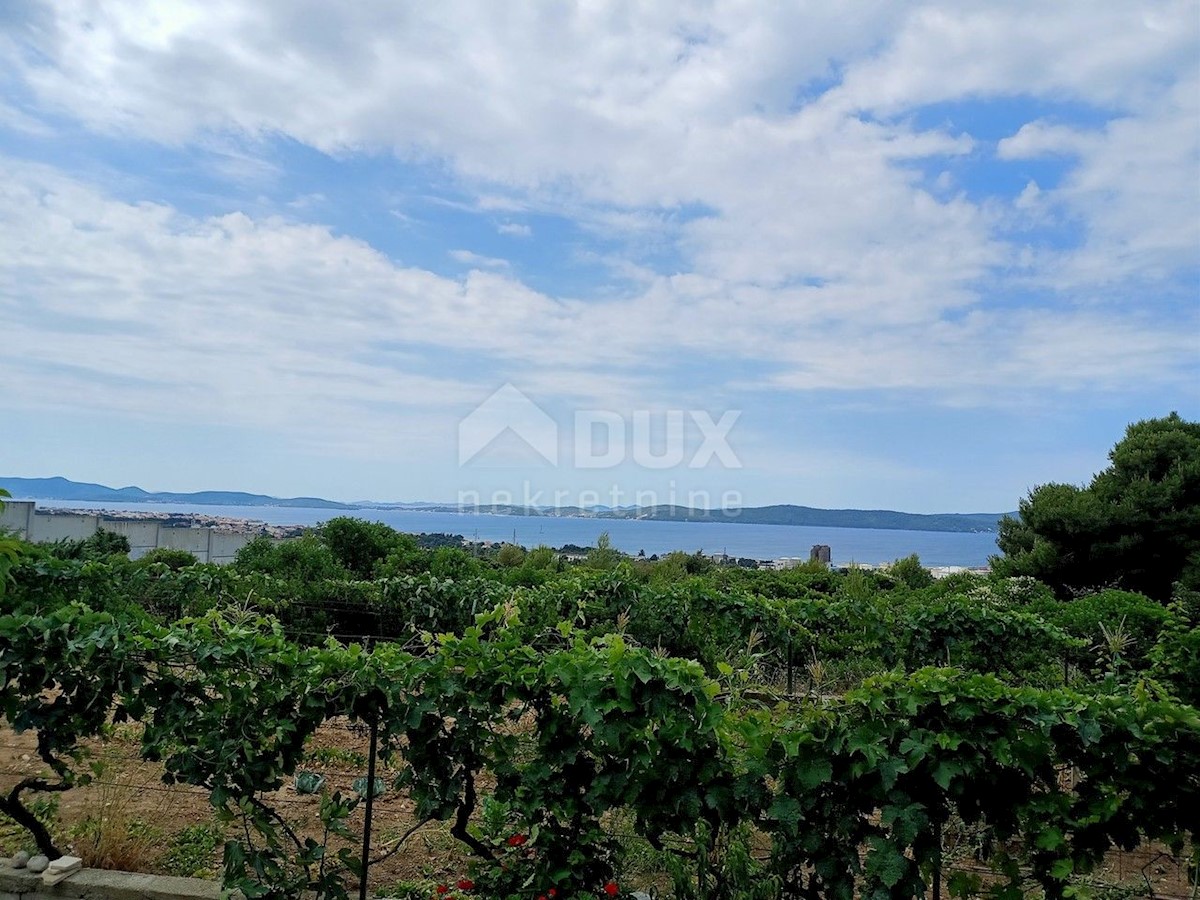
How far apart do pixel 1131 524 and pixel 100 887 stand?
14.8 meters

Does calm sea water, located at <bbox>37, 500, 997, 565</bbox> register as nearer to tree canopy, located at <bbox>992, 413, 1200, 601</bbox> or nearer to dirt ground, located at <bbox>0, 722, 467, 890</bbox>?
tree canopy, located at <bbox>992, 413, 1200, 601</bbox>

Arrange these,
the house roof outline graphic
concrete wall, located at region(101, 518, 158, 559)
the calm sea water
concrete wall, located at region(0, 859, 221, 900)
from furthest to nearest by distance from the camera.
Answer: the calm sea water
concrete wall, located at region(101, 518, 158, 559)
the house roof outline graphic
concrete wall, located at region(0, 859, 221, 900)

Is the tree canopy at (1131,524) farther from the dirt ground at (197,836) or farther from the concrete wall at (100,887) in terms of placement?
the concrete wall at (100,887)

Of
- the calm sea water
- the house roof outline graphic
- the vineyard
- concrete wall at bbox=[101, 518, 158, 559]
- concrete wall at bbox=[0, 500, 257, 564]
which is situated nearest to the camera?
the vineyard

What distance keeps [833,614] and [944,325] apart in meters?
7.75

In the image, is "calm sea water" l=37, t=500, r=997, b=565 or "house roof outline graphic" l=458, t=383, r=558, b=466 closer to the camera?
"house roof outline graphic" l=458, t=383, r=558, b=466

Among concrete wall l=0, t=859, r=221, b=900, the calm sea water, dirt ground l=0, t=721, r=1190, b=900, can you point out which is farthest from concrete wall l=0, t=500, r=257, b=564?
concrete wall l=0, t=859, r=221, b=900

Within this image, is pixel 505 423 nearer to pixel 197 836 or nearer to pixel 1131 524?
pixel 197 836

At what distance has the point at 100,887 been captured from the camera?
2.98 meters

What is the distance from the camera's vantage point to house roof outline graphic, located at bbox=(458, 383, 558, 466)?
12.7 m

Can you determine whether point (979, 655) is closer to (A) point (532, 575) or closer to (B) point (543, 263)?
(A) point (532, 575)

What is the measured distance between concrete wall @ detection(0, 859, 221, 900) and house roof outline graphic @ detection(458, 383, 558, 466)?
9.93 meters

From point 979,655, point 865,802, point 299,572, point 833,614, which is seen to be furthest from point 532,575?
point 865,802

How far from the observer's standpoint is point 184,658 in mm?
2768
